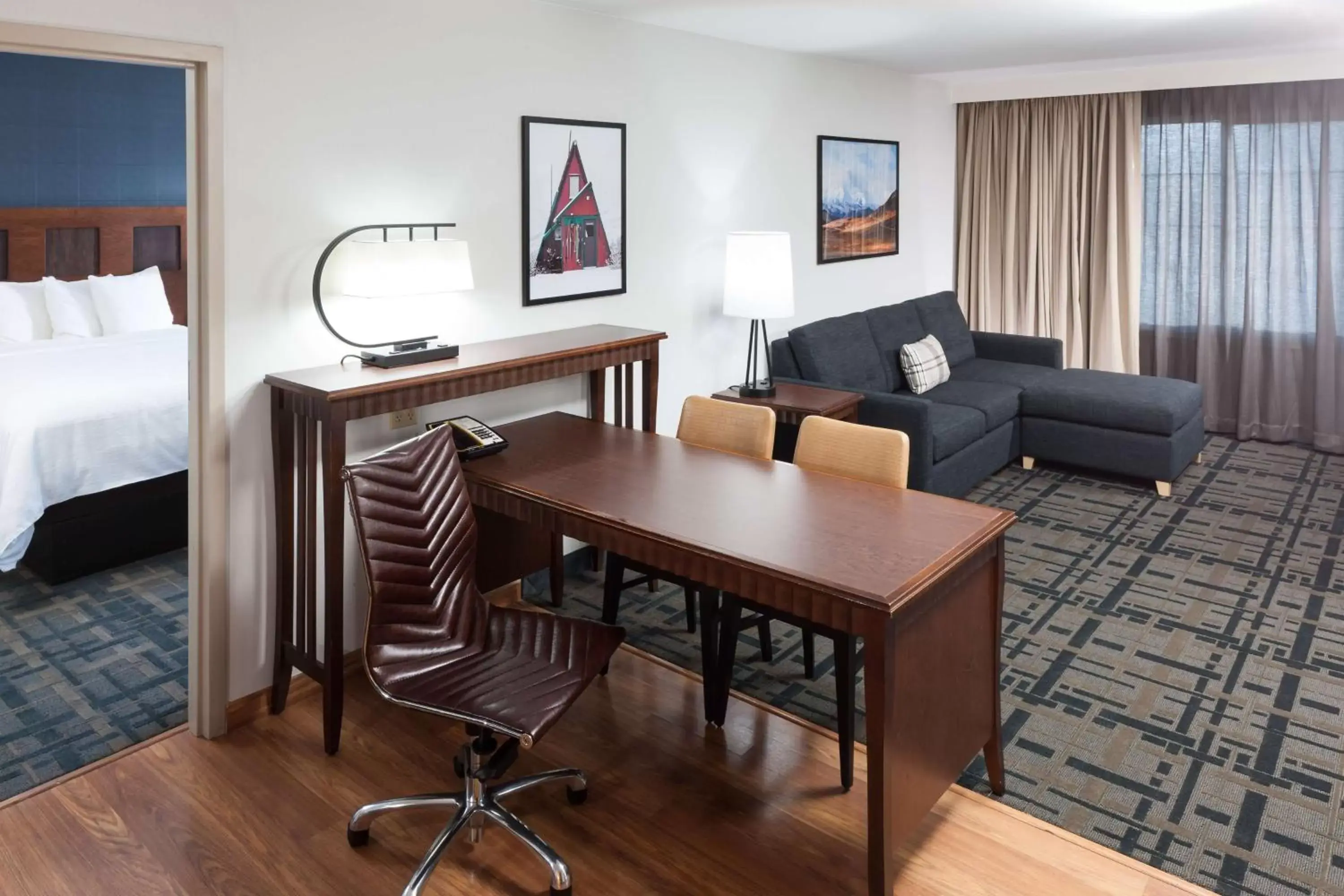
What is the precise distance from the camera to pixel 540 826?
2496mm

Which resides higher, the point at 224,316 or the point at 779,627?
the point at 224,316

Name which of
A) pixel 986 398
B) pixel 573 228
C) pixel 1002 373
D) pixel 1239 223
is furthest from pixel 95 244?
pixel 1239 223

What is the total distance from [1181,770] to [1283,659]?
914mm

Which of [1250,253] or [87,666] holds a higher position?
[1250,253]

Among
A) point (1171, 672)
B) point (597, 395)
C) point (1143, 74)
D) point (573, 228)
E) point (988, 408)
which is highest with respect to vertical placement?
point (1143, 74)

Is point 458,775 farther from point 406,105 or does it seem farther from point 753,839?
point 406,105

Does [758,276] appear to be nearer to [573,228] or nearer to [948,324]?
[573,228]

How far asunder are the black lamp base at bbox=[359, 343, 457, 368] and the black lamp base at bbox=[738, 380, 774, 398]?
5.27ft

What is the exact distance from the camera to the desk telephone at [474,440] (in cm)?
305

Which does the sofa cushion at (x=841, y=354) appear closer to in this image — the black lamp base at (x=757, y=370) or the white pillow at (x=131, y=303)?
the black lamp base at (x=757, y=370)

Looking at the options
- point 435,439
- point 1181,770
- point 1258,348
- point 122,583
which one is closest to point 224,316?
point 435,439

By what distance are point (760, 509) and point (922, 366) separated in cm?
312

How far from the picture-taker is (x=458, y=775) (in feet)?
8.10

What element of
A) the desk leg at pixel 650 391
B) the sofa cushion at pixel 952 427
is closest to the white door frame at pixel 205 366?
the desk leg at pixel 650 391
